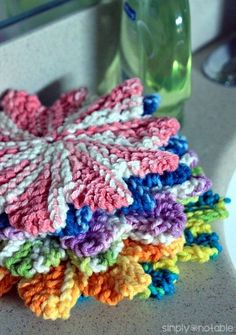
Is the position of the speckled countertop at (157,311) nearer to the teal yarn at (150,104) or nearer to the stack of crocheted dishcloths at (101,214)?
the stack of crocheted dishcloths at (101,214)

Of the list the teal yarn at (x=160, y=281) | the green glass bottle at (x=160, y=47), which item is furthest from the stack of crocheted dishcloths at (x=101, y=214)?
the green glass bottle at (x=160, y=47)

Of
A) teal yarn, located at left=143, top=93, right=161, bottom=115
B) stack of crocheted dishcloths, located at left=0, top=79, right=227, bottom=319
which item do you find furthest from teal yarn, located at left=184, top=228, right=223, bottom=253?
teal yarn, located at left=143, top=93, right=161, bottom=115

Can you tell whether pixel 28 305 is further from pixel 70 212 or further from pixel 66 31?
pixel 66 31

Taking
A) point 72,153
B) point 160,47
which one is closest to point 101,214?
point 72,153

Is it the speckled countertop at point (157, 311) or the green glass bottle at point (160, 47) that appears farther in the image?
the green glass bottle at point (160, 47)

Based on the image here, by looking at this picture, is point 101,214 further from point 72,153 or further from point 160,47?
point 160,47
